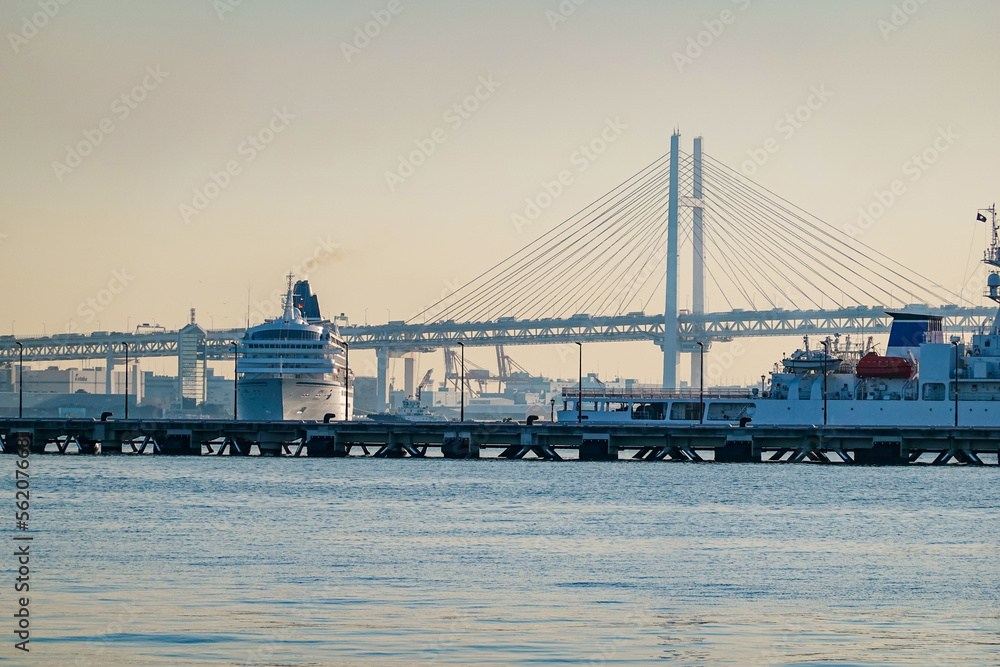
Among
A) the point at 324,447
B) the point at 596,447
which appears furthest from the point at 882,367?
the point at 324,447

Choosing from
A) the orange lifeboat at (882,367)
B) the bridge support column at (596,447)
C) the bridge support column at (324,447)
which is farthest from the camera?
the orange lifeboat at (882,367)

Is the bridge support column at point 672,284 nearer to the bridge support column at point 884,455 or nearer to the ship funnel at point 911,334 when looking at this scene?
the ship funnel at point 911,334

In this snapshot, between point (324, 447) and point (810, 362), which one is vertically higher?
point (810, 362)

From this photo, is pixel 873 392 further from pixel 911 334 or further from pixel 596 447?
pixel 596 447

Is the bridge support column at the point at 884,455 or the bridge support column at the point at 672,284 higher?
the bridge support column at the point at 672,284

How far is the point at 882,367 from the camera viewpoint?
6956 cm

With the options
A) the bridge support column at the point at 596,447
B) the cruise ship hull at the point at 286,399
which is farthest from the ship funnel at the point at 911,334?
the cruise ship hull at the point at 286,399

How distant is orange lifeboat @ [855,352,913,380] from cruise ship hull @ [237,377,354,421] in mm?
37746

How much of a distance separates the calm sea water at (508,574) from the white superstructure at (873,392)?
21118mm

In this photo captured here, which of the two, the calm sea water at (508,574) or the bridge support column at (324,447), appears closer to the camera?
the calm sea water at (508,574)

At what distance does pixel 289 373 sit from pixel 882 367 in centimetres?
4139

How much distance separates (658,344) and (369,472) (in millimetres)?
61406

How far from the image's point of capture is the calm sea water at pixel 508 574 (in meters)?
19.5

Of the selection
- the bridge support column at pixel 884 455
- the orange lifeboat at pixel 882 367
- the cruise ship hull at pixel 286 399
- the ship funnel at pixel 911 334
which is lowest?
the bridge support column at pixel 884 455
